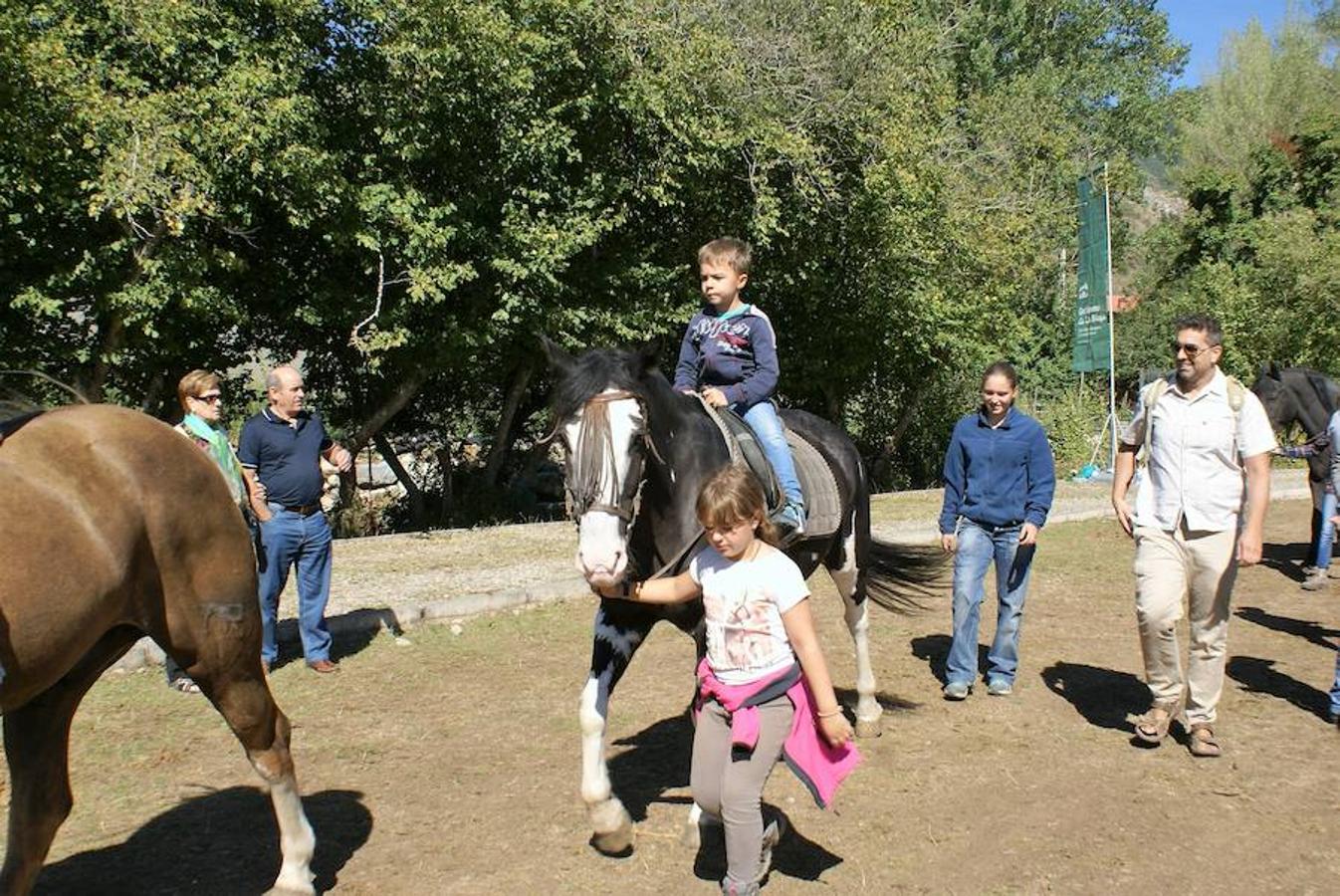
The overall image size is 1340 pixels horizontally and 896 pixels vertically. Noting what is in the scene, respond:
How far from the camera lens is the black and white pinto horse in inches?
143

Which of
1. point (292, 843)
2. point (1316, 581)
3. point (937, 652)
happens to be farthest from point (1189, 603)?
point (1316, 581)

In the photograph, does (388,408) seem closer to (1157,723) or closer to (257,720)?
(257,720)

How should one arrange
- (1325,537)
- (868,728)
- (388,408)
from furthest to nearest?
(388,408) → (1325,537) → (868,728)

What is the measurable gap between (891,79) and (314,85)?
33.6ft

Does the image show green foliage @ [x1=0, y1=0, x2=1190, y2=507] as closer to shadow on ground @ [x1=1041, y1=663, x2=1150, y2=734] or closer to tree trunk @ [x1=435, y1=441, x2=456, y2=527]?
tree trunk @ [x1=435, y1=441, x2=456, y2=527]

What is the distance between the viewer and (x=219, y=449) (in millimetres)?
6348

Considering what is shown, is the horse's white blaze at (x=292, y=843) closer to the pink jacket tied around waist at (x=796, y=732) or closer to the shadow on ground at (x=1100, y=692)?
the pink jacket tied around waist at (x=796, y=732)

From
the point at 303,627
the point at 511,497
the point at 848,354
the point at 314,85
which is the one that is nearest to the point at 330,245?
the point at 314,85

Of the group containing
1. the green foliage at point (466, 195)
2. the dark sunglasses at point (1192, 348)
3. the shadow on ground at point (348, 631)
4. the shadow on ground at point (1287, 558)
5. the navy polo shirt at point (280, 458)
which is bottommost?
the shadow on ground at point (1287, 558)

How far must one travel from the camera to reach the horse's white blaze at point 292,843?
12.4ft

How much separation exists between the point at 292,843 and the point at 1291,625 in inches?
328

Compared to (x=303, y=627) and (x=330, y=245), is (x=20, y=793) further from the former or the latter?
(x=330, y=245)

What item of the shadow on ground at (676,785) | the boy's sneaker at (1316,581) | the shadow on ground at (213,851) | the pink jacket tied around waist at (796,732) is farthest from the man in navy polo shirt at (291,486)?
the boy's sneaker at (1316,581)

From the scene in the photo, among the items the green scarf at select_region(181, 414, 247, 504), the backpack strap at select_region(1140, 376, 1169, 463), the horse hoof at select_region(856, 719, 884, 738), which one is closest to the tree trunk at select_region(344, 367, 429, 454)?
the green scarf at select_region(181, 414, 247, 504)
